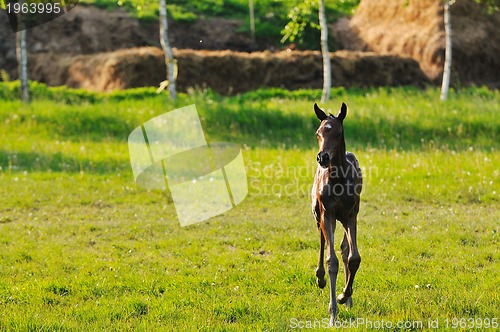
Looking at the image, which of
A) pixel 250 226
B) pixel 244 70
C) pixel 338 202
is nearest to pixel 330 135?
pixel 338 202

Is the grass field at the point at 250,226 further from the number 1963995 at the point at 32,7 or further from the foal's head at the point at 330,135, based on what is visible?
the number 1963995 at the point at 32,7

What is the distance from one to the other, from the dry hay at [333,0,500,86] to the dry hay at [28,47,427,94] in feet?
4.02

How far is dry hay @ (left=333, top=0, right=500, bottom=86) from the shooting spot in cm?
2847

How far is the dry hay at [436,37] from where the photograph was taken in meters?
28.5

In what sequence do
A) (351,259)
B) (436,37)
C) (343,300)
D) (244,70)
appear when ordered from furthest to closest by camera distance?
(436,37) → (244,70) → (343,300) → (351,259)

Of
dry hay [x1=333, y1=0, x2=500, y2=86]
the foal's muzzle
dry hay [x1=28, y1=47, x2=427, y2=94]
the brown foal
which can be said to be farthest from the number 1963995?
Result: the foal's muzzle

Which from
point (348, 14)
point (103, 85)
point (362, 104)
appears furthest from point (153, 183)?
point (348, 14)

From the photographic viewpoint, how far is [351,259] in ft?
21.7

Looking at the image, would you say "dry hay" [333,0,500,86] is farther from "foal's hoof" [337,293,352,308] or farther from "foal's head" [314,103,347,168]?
"foal's head" [314,103,347,168]

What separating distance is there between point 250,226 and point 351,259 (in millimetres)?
5661

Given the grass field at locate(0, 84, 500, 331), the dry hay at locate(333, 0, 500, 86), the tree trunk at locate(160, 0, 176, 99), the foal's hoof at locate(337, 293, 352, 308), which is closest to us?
the foal's hoof at locate(337, 293, 352, 308)

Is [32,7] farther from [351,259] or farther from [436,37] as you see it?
[351,259]

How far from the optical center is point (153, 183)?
52.6 ft

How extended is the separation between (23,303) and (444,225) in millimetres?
7183
